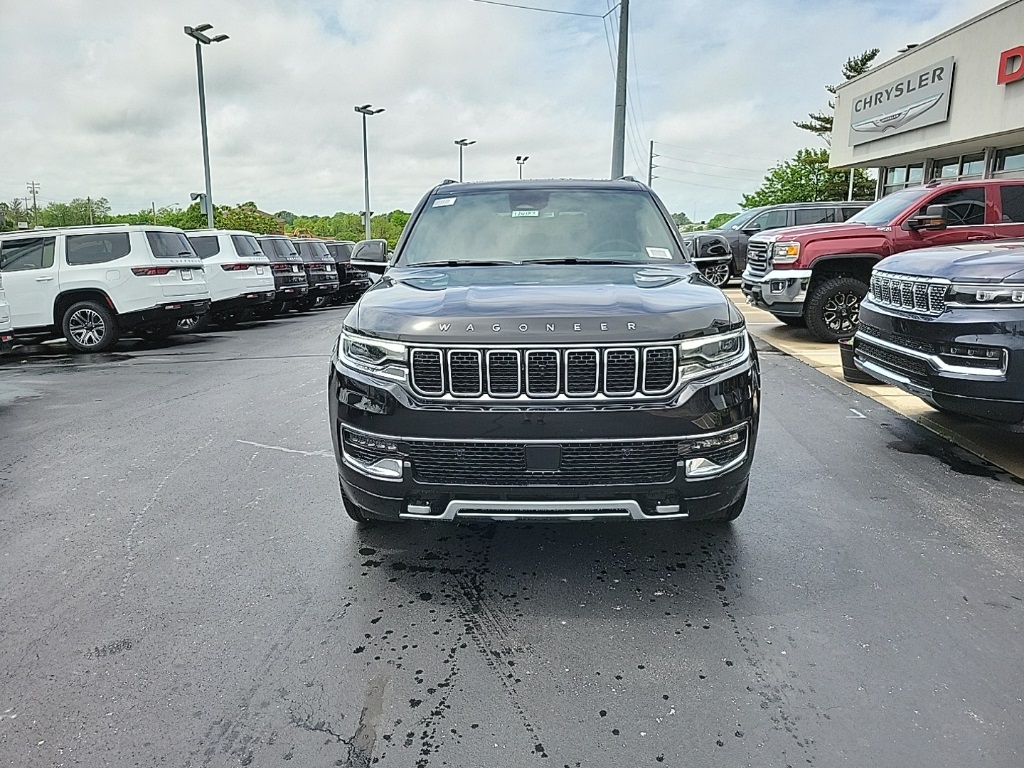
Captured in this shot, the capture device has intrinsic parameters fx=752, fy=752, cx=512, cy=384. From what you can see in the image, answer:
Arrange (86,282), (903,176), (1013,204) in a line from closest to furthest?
(1013,204), (86,282), (903,176)

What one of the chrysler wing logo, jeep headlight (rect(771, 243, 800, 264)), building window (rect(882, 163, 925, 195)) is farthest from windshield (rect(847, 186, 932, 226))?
building window (rect(882, 163, 925, 195))

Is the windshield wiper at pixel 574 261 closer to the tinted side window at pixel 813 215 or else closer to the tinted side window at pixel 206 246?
the tinted side window at pixel 206 246

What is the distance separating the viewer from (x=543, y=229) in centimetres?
451

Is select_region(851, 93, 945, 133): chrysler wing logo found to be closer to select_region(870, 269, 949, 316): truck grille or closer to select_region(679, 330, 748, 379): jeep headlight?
select_region(870, 269, 949, 316): truck grille

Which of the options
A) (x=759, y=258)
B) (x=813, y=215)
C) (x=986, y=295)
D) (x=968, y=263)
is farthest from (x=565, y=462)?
(x=813, y=215)

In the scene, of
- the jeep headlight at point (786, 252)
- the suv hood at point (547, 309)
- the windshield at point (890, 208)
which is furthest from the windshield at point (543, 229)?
the windshield at point (890, 208)

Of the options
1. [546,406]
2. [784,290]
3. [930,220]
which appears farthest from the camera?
[784,290]

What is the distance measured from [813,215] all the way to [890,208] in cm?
680

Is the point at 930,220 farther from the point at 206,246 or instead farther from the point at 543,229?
the point at 206,246

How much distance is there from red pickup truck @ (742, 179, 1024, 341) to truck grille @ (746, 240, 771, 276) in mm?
55

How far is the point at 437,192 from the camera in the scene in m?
5.03

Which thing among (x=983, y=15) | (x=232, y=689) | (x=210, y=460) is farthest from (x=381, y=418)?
(x=983, y=15)

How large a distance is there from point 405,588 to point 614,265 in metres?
2.02

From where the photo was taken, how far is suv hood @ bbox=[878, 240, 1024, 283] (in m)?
4.58
